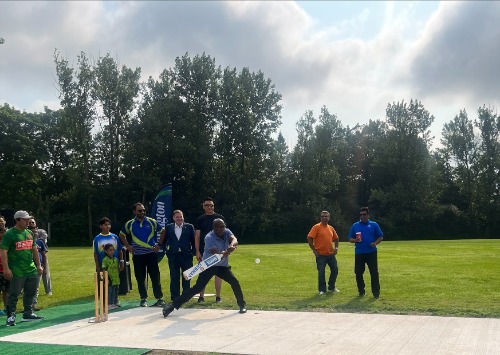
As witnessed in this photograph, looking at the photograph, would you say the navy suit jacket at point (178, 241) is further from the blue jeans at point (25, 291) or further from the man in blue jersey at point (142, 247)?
the blue jeans at point (25, 291)

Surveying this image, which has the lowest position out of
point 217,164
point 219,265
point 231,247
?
point 219,265

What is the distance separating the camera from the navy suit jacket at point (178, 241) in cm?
1133

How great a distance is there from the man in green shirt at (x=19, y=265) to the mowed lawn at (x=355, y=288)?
217 cm

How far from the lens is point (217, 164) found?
54.1 m

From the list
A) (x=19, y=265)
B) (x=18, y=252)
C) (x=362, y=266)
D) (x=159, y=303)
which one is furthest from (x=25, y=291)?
(x=362, y=266)

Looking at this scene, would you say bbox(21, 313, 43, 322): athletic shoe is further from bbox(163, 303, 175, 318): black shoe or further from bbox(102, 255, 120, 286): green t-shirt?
bbox(163, 303, 175, 318): black shoe

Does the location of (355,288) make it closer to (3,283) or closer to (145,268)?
(145,268)

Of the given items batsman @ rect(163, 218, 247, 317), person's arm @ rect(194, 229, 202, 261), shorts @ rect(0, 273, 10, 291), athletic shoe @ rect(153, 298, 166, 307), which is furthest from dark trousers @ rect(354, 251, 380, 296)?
shorts @ rect(0, 273, 10, 291)

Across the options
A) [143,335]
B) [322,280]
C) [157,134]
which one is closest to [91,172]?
[157,134]

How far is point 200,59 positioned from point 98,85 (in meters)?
10.5

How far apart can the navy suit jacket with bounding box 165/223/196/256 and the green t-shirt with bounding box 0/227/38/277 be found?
2709 mm

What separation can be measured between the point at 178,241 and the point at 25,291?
119 inches

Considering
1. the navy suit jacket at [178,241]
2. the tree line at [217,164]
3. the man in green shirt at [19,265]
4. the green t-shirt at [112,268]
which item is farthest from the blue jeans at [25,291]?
the tree line at [217,164]

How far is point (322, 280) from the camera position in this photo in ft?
41.2
